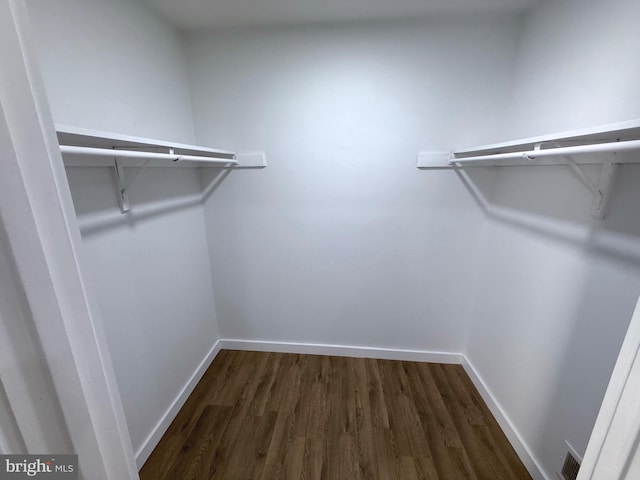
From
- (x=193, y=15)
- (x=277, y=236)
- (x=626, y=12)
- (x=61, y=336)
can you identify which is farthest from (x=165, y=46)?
(x=626, y=12)

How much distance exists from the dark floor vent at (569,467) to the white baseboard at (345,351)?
905mm

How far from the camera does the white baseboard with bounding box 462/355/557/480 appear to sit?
1244mm

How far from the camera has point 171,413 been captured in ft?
5.09

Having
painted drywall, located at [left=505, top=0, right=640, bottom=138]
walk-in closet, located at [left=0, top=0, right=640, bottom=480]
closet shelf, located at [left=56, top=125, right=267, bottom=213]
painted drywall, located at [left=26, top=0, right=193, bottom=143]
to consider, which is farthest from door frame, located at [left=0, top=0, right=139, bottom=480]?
painted drywall, located at [left=505, top=0, right=640, bottom=138]

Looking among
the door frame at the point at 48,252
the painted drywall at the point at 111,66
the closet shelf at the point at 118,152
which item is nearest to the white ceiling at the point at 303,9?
the painted drywall at the point at 111,66

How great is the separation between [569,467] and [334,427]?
1.07 metres

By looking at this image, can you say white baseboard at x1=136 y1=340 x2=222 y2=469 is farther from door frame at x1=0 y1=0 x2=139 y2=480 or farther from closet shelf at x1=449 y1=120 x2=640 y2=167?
closet shelf at x1=449 y1=120 x2=640 y2=167

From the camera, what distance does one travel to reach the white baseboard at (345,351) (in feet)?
6.61

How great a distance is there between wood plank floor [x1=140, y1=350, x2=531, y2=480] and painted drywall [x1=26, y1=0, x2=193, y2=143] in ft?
5.50

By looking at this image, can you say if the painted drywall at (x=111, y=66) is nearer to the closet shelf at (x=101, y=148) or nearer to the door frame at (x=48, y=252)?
the closet shelf at (x=101, y=148)

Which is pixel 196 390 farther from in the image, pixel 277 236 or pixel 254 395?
pixel 277 236

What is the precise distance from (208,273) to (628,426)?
82.1 inches

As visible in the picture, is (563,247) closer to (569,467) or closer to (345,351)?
(569,467)

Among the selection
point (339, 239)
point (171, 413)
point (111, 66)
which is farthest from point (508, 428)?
point (111, 66)
